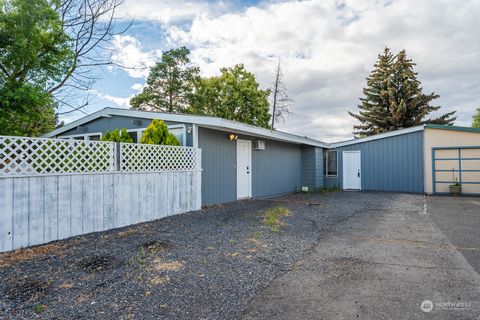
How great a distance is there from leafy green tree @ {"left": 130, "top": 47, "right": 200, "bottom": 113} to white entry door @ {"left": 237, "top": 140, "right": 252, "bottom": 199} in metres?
12.6

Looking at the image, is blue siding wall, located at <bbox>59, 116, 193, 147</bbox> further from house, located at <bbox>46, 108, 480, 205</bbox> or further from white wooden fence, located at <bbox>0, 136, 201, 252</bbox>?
white wooden fence, located at <bbox>0, 136, 201, 252</bbox>

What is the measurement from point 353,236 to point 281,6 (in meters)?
6.85

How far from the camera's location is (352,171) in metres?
13.7

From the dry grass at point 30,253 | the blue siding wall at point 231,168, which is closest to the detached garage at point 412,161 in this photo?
the blue siding wall at point 231,168

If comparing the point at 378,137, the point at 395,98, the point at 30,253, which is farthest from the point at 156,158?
the point at 395,98

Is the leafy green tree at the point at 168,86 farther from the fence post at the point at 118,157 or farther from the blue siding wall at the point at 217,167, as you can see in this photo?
the fence post at the point at 118,157

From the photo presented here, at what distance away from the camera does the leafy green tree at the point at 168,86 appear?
66.7 ft

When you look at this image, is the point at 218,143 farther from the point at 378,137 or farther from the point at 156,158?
the point at 378,137

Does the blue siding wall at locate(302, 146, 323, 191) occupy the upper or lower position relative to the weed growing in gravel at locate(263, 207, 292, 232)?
upper

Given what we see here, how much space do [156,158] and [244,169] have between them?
3935 millimetres

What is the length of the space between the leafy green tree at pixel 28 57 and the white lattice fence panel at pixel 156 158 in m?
3.46

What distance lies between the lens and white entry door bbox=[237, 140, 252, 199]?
902cm

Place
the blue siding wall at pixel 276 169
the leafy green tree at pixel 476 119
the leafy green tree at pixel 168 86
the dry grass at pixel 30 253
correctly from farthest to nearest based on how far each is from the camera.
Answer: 1. the leafy green tree at pixel 476 119
2. the leafy green tree at pixel 168 86
3. the blue siding wall at pixel 276 169
4. the dry grass at pixel 30 253
